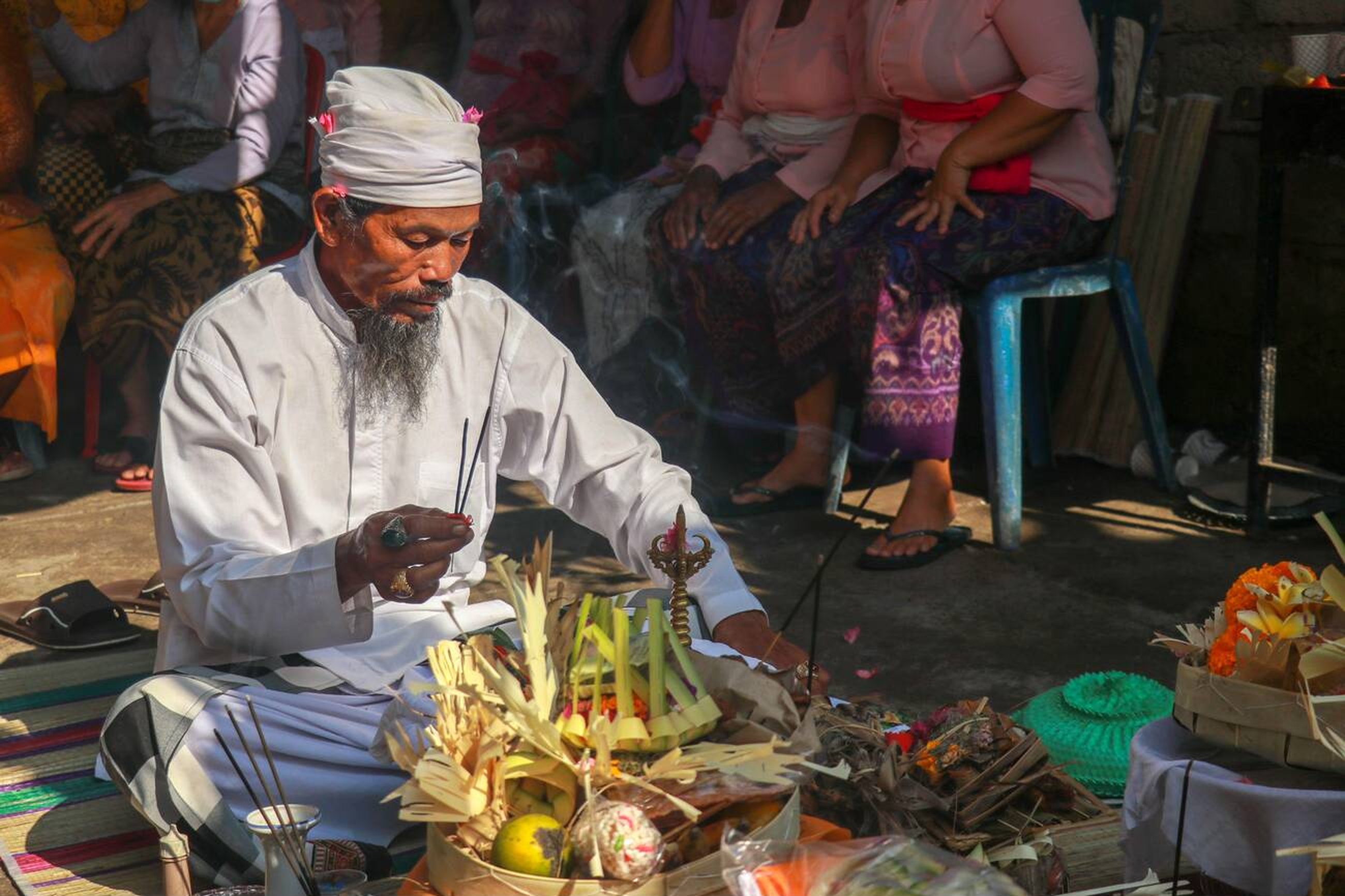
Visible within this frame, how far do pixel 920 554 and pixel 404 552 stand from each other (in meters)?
2.80

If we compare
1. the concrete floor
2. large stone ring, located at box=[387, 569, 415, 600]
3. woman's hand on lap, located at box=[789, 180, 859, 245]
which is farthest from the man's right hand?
woman's hand on lap, located at box=[789, 180, 859, 245]

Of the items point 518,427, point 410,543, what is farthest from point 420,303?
point 410,543

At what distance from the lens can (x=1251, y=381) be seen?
541 centimetres

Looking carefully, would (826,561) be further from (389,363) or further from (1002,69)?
(1002,69)

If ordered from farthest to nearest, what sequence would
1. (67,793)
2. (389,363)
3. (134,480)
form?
(134,480) → (67,793) → (389,363)

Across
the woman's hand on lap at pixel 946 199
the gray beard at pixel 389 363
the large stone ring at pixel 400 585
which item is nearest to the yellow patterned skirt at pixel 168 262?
the woman's hand on lap at pixel 946 199

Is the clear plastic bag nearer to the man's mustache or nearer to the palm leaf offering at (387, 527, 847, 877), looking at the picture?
the palm leaf offering at (387, 527, 847, 877)

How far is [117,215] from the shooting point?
21.8 feet

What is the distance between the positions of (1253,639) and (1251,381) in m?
3.21

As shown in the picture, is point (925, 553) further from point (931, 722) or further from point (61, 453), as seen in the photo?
point (61, 453)

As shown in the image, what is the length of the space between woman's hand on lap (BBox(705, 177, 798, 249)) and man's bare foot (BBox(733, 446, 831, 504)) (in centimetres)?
84

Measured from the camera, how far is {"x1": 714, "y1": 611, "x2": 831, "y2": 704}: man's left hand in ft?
9.63

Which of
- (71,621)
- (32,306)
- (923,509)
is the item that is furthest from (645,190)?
(71,621)

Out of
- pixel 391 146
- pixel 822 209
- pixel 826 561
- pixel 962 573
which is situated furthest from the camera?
pixel 822 209
